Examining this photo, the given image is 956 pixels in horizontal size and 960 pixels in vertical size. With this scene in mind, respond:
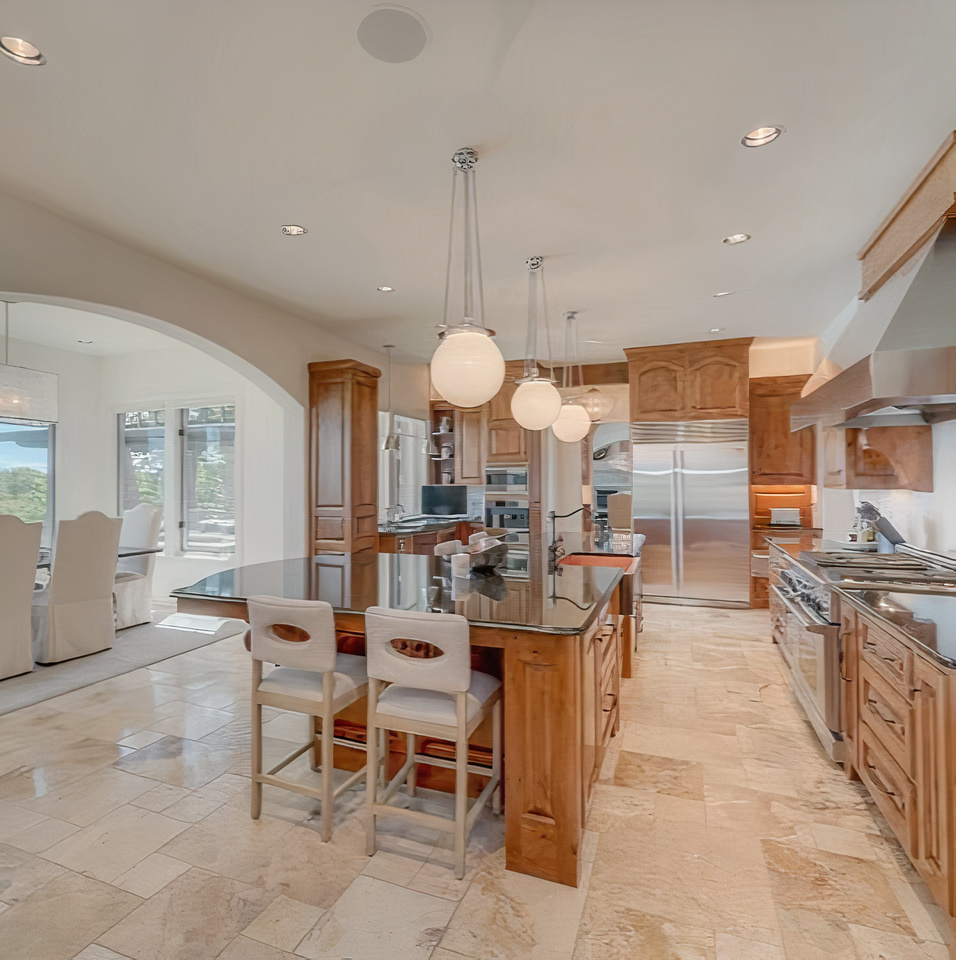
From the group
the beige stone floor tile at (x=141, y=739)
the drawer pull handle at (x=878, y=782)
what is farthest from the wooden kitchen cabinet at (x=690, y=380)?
the beige stone floor tile at (x=141, y=739)

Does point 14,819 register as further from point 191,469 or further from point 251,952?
point 191,469

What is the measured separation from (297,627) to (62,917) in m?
1.06

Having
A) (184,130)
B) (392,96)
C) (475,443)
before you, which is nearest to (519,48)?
(392,96)

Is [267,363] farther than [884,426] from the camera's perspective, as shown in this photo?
Yes

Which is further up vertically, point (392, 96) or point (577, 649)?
point (392, 96)

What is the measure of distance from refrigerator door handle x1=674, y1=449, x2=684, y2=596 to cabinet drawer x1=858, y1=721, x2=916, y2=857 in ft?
11.7

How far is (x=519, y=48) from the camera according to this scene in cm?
181

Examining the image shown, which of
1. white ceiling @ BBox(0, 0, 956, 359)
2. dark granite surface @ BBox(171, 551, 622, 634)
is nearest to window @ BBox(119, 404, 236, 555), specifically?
white ceiling @ BBox(0, 0, 956, 359)

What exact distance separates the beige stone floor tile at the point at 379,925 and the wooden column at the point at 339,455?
130 inches

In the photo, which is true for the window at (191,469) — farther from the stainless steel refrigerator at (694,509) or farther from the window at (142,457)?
the stainless steel refrigerator at (694,509)

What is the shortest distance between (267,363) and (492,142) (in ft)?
9.46

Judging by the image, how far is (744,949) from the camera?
161 cm

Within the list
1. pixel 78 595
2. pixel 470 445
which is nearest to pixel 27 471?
pixel 78 595

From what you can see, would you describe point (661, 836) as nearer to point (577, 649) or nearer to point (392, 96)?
point (577, 649)
